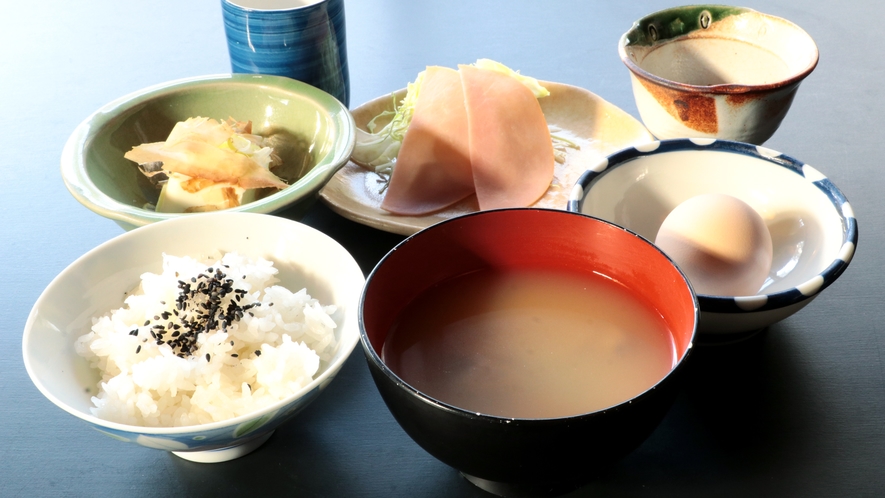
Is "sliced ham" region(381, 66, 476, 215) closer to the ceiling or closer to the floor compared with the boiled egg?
closer to the floor

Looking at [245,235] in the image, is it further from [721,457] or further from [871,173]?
[871,173]

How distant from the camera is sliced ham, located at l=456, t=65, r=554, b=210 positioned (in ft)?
4.17

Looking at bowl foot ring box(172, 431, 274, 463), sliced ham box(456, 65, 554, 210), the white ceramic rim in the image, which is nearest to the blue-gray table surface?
bowl foot ring box(172, 431, 274, 463)

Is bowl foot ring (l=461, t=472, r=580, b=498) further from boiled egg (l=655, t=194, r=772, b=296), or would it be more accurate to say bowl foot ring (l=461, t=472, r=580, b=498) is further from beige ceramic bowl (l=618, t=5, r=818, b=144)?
beige ceramic bowl (l=618, t=5, r=818, b=144)

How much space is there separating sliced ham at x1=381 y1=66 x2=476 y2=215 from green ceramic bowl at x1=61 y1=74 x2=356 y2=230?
148mm

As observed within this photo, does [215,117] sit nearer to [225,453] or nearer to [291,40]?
[291,40]

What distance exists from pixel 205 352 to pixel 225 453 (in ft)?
0.39

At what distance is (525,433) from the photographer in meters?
0.56

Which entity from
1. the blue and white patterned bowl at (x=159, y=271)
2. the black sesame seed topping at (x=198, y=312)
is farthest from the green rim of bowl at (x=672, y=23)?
the black sesame seed topping at (x=198, y=312)

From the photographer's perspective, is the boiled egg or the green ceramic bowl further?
the green ceramic bowl

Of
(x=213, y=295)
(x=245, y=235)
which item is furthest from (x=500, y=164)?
(x=213, y=295)

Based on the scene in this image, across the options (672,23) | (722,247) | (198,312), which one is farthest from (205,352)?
Result: (672,23)

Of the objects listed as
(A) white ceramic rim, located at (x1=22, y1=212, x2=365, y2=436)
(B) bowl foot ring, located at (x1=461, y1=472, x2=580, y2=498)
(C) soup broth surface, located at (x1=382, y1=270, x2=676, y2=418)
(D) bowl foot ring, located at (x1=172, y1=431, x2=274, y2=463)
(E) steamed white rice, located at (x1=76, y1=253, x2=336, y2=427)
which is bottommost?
(D) bowl foot ring, located at (x1=172, y1=431, x2=274, y2=463)

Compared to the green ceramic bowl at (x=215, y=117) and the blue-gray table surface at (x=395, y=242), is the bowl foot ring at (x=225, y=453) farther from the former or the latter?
the green ceramic bowl at (x=215, y=117)
